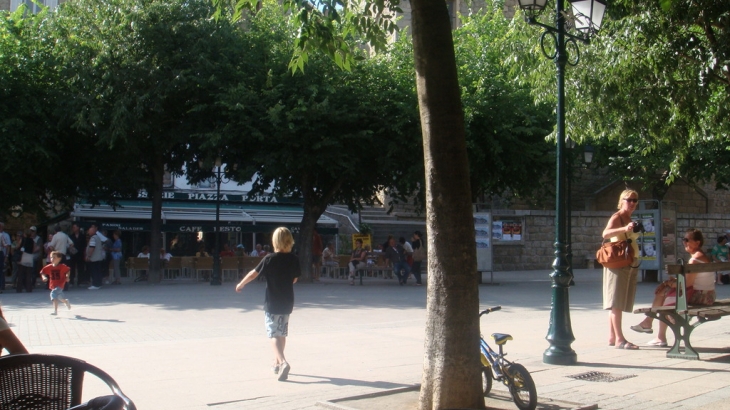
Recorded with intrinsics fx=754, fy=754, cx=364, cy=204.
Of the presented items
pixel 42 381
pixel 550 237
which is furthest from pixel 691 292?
pixel 550 237

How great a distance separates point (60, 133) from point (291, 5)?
50.3 ft

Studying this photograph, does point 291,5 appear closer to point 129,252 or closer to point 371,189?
point 371,189

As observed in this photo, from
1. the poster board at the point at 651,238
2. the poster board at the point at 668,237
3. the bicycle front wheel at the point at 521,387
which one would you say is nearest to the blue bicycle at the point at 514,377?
the bicycle front wheel at the point at 521,387

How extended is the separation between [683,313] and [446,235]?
171 inches

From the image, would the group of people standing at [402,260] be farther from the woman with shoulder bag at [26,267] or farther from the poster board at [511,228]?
the poster board at [511,228]

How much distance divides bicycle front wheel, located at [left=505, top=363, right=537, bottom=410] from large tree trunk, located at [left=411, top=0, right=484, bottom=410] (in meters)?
0.50

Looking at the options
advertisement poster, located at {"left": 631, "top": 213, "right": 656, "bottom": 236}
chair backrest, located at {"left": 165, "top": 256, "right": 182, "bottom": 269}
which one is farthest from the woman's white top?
chair backrest, located at {"left": 165, "top": 256, "right": 182, "bottom": 269}

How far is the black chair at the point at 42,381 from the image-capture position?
123 inches

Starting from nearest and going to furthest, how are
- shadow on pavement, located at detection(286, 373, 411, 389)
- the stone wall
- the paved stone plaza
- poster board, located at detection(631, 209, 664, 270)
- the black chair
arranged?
the black chair, the paved stone plaza, shadow on pavement, located at detection(286, 373, 411, 389), poster board, located at detection(631, 209, 664, 270), the stone wall

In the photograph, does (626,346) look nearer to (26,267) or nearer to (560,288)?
(560,288)

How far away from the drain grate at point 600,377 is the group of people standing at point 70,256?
13.5m

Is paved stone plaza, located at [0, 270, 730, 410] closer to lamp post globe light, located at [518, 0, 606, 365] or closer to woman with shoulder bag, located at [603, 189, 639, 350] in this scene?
lamp post globe light, located at [518, 0, 606, 365]

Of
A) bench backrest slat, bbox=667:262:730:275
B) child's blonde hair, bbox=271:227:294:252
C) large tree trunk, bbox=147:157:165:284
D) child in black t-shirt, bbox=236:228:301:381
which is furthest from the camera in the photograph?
large tree trunk, bbox=147:157:165:284

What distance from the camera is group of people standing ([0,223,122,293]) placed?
18.8 m
